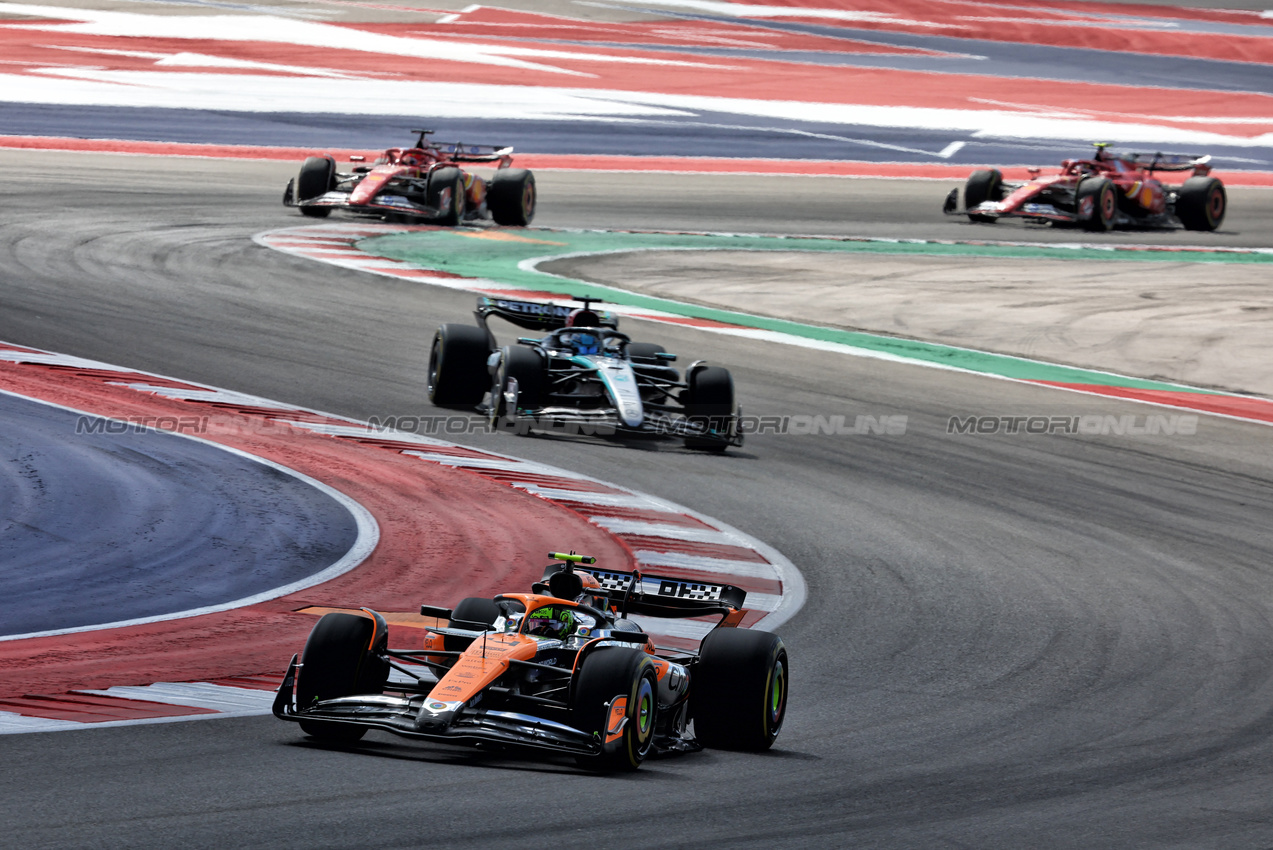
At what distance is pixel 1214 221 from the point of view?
31938 mm

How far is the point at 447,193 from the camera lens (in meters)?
26.9

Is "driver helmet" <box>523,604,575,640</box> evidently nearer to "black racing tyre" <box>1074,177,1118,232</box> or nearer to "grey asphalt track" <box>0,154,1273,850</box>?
"grey asphalt track" <box>0,154,1273,850</box>

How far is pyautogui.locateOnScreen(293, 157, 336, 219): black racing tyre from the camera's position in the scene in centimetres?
2695

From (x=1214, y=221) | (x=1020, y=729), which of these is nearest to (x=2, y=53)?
(x=1214, y=221)

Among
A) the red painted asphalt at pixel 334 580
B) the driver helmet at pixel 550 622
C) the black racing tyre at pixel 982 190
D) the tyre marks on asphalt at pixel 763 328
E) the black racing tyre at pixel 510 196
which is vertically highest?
the black racing tyre at pixel 982 190

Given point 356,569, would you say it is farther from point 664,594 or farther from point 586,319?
point 586,319

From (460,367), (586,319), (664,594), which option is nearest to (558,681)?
(664,594)

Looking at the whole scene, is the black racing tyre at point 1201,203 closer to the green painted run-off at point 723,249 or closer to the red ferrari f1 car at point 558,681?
the green painted run-off at point 723,249

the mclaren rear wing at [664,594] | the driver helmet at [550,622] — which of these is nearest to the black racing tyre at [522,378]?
the mclaren rear wing at [664,594]

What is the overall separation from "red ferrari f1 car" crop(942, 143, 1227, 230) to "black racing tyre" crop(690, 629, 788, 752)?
23249mm

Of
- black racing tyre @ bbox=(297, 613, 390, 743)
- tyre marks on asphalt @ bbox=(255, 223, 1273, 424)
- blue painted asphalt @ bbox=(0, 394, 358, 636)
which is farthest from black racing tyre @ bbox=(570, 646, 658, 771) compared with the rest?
tyre marks on asphalt @ bbox=(255, 223, 1273, 424)

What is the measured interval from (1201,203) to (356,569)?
24.2 meters

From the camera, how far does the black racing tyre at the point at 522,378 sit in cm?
1544

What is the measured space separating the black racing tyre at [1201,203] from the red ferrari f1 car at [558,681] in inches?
995
